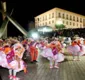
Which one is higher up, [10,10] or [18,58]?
[10,10]

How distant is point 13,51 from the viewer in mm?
11156

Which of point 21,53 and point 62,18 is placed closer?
point 21,53

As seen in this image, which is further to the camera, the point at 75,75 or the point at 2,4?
the point at 2,4

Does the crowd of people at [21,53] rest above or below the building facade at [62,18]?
below

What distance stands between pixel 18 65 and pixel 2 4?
42.5 metres

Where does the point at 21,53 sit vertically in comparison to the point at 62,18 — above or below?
below

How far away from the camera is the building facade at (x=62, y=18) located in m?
110

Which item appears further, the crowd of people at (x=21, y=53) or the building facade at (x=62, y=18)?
the building facade at (x=62, y=18)

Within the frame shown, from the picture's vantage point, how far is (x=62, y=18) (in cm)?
11156

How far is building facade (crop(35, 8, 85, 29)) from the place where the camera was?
4343 inches

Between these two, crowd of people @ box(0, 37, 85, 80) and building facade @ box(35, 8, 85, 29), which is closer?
crowd of people @ box(0, 37, 85, 80)

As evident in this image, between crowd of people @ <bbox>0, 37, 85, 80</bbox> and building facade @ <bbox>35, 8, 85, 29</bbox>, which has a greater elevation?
building facade @ <bbox>35, 8, 85, 29</bbox>

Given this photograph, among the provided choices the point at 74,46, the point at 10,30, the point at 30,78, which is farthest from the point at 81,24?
the point at 30,78

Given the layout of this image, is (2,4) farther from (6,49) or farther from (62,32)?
(6,49)
